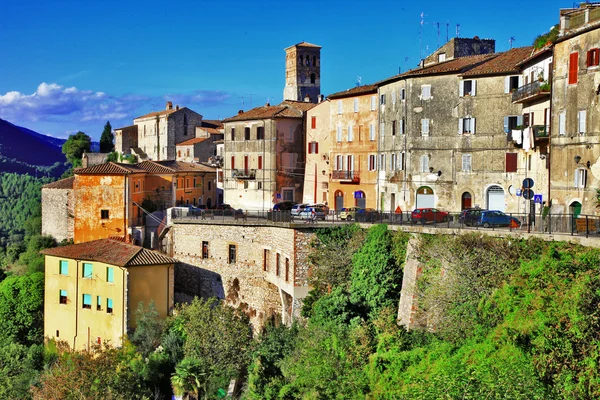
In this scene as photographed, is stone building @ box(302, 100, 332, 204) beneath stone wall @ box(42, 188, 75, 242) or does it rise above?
above

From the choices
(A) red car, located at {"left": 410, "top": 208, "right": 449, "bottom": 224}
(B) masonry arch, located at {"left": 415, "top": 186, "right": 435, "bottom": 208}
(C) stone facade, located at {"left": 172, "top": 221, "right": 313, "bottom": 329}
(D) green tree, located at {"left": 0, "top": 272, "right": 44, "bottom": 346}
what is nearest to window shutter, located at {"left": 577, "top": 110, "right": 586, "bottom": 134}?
(A) red car, located at {"left": 410, "top": 208, "right": 449, "bottom": 224}

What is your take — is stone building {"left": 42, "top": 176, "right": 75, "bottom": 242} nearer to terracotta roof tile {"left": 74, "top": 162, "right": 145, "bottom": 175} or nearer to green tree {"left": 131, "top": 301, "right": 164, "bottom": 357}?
terracotta roof tile {"left": 74, "top": 162, "right": 145, "bottom": 175}

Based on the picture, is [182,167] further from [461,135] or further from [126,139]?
[126,139]

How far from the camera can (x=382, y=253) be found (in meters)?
31.7

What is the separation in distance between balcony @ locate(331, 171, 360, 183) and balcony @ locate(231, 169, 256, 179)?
8132mm

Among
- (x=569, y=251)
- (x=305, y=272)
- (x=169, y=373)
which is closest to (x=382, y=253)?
(x=305, y=272)

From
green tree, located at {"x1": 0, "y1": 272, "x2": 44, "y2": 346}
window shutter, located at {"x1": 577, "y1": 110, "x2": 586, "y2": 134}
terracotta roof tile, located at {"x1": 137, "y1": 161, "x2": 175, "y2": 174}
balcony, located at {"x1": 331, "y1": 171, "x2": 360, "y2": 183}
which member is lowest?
green tree, located at {"x1": 0, "y1": 272, "x2": 44, "y2": 346}

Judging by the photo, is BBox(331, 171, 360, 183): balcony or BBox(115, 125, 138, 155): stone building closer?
BBox(331, 171, 360, 183): balcony

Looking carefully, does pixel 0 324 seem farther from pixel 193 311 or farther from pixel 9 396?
pixel 193 311

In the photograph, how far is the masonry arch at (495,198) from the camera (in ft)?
135

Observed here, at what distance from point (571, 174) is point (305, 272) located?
1207cm

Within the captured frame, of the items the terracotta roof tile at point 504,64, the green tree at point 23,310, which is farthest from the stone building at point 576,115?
the green tree at point 23,310

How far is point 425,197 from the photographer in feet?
144

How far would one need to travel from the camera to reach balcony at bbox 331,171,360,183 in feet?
165
